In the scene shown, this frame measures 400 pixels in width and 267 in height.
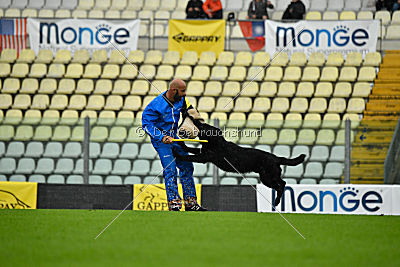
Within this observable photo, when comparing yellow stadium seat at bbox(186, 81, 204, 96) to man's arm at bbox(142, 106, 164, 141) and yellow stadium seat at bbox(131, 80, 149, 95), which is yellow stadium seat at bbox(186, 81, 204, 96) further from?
man's arm at bbox(142, 106, 164, 141)

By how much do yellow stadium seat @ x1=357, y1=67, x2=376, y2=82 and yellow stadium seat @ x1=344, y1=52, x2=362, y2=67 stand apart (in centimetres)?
24

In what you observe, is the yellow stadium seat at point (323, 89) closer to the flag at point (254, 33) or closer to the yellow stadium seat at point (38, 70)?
the flag at point (254, 33)

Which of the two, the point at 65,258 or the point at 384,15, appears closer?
the point at 65,258

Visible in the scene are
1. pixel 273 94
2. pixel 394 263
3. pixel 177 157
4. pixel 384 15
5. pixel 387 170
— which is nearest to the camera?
pixel 394 263

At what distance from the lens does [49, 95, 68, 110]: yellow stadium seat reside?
1472cm

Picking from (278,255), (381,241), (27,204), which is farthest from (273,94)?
(278,255)

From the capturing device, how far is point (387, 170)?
10844mm

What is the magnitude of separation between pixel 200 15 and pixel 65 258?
12673 mm

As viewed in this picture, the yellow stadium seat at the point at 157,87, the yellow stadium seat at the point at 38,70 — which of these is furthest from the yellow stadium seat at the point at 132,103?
the yellow stadium seat at the point at 38,70

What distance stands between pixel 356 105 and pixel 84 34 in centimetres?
688

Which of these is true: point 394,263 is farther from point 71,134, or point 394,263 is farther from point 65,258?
point 71,134

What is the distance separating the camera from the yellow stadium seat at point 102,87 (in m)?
15.1

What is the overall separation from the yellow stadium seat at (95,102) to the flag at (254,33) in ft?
12.8

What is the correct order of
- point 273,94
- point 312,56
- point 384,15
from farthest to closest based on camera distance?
point 384,15, point 312,56, point 273,94
